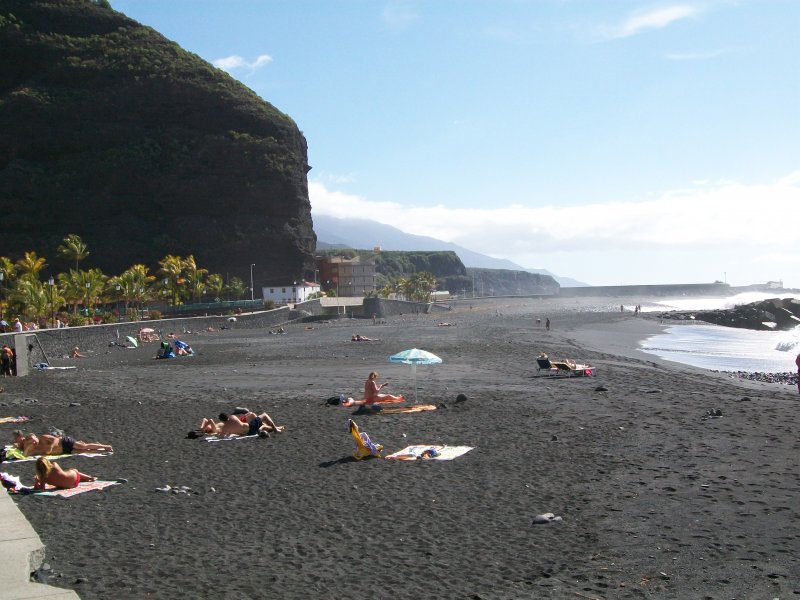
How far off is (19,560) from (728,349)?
135 ft

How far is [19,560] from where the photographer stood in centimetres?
615

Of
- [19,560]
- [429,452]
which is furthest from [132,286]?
[19,560]

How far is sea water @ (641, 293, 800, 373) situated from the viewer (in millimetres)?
31859

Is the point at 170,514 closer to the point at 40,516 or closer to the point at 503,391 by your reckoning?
the point at 40,516

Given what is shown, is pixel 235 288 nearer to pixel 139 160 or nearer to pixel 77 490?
pixel 139 160

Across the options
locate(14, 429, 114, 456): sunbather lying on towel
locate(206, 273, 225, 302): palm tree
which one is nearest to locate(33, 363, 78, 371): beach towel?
locate(14, 429, 114, 456): sunbather lying on towel

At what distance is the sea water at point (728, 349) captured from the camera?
31.9 metres

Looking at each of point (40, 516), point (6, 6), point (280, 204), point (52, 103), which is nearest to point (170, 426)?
point (40, 516)

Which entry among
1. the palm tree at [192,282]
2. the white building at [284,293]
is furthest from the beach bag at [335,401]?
the white building at [284,293]

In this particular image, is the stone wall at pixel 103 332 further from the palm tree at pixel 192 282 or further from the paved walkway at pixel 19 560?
the paved walkway at pixel 19 560

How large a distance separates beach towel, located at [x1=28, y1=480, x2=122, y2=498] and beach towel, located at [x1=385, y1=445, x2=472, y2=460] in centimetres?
416

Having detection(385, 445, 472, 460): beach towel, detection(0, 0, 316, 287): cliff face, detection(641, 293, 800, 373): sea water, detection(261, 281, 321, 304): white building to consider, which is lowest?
detection(641, 293, 800, 373): sea water

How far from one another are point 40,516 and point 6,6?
457ft

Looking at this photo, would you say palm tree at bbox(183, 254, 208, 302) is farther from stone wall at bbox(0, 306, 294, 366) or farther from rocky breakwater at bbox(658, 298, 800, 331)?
rocky breakwater at bbox(658, 298, 800, 331)
